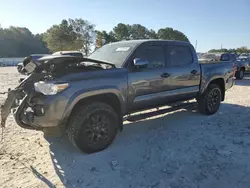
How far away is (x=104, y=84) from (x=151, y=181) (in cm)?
170

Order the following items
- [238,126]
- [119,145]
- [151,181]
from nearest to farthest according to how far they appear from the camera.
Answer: [151,181] → [119,145] → [238,126]

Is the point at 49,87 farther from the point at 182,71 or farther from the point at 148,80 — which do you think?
the point at 182,71

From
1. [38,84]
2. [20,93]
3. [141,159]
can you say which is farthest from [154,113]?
[20,93]

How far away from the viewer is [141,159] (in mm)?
4199

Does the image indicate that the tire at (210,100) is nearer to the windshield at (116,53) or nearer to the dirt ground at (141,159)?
the dirt ground at (141,159)

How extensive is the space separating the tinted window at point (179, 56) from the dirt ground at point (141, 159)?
1.42m

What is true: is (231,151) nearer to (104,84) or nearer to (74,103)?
(104,84)

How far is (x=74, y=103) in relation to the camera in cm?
401

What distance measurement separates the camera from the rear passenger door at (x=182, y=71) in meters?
5.60

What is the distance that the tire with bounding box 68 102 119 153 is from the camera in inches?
163

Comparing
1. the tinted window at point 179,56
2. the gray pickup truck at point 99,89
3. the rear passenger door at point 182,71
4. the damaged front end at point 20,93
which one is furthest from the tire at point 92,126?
the tinted window at point 179,56

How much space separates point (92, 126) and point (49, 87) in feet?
3.23

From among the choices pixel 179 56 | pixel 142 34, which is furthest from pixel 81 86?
pixel 142 34

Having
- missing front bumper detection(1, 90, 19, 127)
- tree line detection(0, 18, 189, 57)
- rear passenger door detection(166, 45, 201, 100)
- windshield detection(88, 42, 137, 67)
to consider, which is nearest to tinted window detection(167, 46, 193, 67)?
rear passenger door detection(166, 45, 201, 100)
